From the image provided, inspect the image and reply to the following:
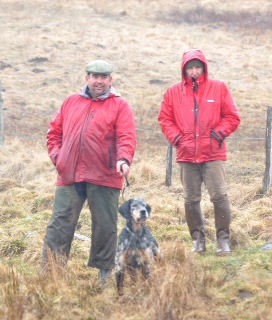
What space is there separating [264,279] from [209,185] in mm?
1405

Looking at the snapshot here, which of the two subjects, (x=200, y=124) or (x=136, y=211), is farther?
(x=200, y=124)

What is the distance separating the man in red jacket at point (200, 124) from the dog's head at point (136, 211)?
44.1 inches

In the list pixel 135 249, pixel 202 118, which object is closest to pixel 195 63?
pixel 202 118

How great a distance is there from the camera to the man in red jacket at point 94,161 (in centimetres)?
543

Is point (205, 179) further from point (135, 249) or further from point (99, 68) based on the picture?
point (99, 68)

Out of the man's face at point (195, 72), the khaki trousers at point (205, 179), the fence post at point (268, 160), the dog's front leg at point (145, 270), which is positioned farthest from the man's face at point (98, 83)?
the fence post at point (268, 160)

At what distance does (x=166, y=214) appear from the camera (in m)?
8.85

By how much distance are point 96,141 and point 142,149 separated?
10.00 m

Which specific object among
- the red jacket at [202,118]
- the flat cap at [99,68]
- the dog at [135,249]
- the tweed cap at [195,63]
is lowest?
the dog at [135,249]

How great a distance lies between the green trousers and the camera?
18.1 ft

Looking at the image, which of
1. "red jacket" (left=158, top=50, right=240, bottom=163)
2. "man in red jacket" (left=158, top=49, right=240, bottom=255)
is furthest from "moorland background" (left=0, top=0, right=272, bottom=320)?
"red jacket" (left=158, top=50, right=240, bottom=163)

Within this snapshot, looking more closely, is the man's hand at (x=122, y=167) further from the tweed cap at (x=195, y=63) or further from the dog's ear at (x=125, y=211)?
the tweed cap at (x=195, y=63)

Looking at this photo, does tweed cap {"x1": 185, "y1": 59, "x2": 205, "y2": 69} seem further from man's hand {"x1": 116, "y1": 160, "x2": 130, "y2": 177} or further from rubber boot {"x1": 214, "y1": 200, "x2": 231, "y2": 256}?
man's hand {"x1": 116, "y1": 160, "x2": 130, "y2": 177}

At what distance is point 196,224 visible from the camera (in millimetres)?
6613
